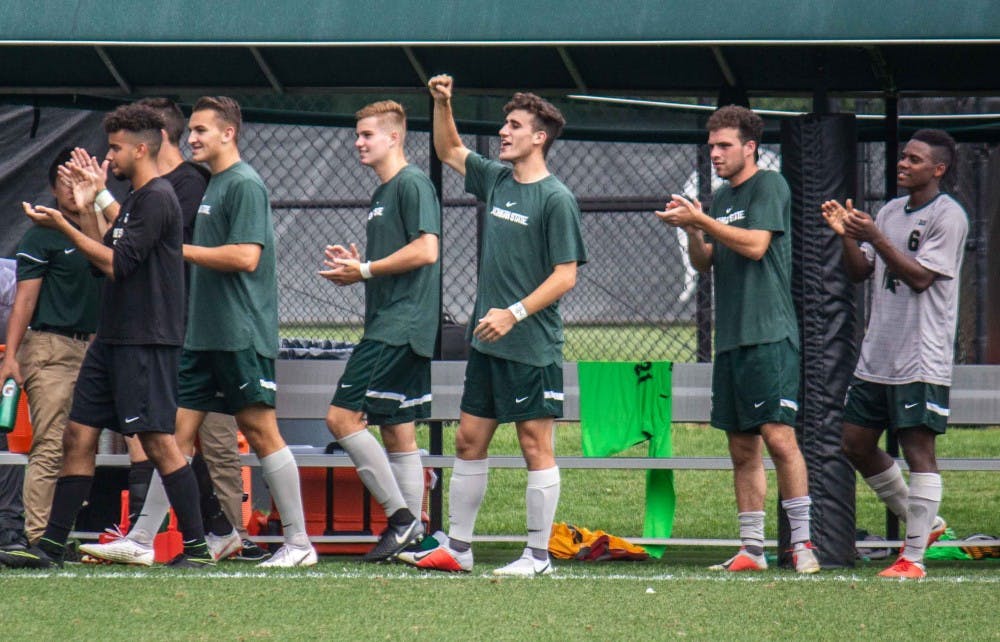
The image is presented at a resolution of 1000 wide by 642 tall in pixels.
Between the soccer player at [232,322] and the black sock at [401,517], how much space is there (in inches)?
15.1

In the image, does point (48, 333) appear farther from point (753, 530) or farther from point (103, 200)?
point (753, 530)

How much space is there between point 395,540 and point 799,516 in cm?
173

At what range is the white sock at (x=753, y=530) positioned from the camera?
6.38m

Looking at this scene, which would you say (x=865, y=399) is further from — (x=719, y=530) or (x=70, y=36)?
(x=70, y=36)

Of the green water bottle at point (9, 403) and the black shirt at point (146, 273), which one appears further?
the green water bottle at point (9, 403)

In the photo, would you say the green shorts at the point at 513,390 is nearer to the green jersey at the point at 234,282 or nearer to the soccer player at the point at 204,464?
the green jersey at the point at 234,282

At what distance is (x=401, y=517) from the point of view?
6.50 meters

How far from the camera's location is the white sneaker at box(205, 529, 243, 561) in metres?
6.68

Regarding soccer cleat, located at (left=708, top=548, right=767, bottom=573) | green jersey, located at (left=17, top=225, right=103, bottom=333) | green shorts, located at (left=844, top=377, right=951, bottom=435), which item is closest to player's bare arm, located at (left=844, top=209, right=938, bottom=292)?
green shorts, located at (left=844, top=377, right=951, bottom=435)

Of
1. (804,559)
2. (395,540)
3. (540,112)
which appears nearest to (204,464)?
(395,540)

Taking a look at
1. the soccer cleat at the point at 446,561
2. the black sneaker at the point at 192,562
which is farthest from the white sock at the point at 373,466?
the black sneaker at the point at 192,562

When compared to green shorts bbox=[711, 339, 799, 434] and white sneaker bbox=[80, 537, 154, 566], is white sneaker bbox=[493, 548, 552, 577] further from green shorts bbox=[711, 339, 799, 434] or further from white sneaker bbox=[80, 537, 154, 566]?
white sneaker bbox=[80, 537, 154, 566]

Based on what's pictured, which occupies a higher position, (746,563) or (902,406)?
(902,406)

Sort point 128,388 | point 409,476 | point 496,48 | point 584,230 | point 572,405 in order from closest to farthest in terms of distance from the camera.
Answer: point 128,388, point 409,476, point 496,48, point 572,405, point 584,230
